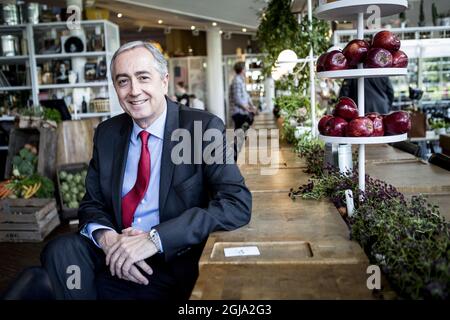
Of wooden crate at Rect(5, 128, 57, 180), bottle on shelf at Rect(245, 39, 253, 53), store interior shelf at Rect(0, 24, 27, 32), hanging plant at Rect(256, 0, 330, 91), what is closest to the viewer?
hanging plant at Rect(256, 0, 330, 91)

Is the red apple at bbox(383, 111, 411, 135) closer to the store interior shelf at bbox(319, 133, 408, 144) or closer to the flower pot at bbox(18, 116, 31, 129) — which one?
the store interior shelf at bbox(319, 133, 408, 144)

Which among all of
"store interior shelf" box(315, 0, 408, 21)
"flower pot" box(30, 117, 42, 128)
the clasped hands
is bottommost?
the clasped hands

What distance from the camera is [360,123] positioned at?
1840mm

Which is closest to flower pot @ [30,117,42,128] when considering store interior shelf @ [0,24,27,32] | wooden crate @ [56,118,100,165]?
wooden crate @ [56,118,100,165]

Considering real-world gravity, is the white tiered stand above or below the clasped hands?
above

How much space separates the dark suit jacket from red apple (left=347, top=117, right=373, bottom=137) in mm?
468

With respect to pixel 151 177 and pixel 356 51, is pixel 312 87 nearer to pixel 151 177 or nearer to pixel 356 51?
pixel 356 51

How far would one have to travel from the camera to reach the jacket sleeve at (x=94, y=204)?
6.40 feet

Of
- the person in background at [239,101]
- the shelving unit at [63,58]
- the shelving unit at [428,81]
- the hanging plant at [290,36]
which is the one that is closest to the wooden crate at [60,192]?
the shelving unit at [63,58]

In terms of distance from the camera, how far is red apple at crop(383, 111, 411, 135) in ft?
6.06

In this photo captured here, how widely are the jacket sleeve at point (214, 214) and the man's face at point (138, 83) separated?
1.12 feet

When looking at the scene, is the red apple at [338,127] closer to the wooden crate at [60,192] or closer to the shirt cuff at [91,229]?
the shirt cuff at [91,229]

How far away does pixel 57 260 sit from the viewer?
1.76 metres
